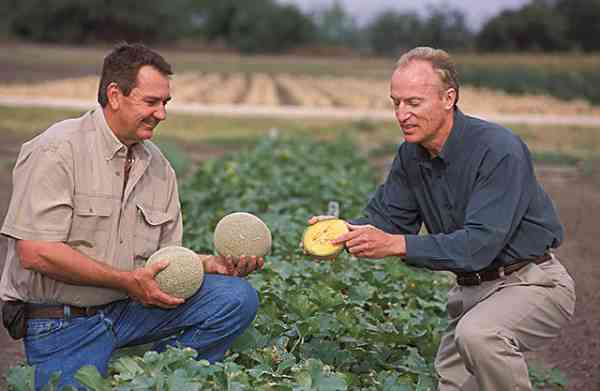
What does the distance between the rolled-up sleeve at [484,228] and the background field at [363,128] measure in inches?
81.8

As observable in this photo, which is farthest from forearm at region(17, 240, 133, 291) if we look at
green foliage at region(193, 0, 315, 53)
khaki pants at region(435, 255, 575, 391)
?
green foliage at region(193, 0, 315, 53)

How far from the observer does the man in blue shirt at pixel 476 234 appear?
416cm

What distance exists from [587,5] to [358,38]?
6108cm

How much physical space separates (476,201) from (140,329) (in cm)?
159

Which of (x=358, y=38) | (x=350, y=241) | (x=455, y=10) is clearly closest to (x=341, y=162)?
(x=350, y=241)

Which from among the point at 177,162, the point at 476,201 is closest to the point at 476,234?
the point at 476,201

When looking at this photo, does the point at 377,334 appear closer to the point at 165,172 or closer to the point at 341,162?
the point at 165,172

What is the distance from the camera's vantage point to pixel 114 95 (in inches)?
168

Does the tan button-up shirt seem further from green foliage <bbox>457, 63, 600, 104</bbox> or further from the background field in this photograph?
green foliage <bbox>457, 63, 600, 104</bbox>

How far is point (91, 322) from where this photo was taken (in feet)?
13.8

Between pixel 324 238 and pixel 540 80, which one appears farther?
pixel 540 80

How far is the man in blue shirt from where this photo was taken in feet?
13.7

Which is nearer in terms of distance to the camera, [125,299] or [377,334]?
[125,299]

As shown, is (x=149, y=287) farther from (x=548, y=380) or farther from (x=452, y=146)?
(x=548, y=380)
